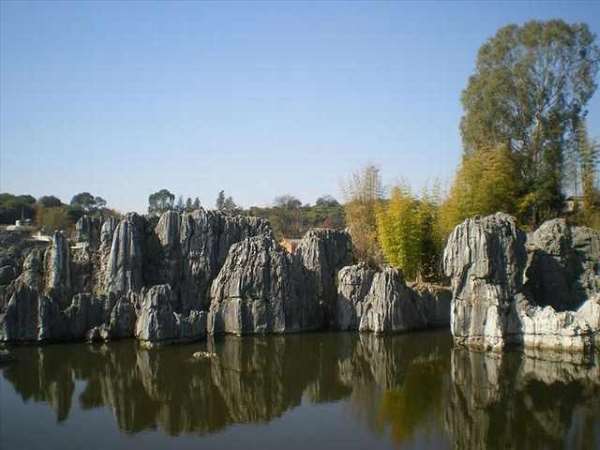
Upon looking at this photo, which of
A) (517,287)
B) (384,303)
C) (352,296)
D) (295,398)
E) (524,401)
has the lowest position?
(524,401)

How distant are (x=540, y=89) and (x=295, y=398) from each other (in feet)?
65.1

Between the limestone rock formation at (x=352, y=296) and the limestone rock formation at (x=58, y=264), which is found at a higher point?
the limestone rock formation at (x=58, y=264)

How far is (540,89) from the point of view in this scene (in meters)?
26.5

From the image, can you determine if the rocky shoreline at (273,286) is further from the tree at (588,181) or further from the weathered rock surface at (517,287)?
the tree at (588,181)

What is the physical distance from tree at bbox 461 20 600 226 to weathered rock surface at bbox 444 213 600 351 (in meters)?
6.33

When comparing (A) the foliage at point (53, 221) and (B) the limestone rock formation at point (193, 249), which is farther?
(A) the foliage at point (53, 221)

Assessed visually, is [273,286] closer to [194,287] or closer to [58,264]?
[194,287]

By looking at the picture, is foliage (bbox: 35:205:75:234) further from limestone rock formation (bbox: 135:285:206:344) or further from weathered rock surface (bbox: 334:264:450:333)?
weathered rock surface (bbox: 334:264:450:333)

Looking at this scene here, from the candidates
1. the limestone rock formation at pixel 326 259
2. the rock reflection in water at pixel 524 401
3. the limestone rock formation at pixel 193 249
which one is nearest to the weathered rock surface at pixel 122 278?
the limestone rock formation at pixel 193 249

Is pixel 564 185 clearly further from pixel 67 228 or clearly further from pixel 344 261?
pixel 67 228

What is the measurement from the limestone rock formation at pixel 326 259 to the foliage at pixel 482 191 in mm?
4159

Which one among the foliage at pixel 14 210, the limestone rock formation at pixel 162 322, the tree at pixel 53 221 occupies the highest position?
the foliage at pixel 14 210

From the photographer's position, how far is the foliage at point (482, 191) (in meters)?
23.4

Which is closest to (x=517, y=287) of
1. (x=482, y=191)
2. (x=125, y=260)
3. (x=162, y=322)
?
(x=482, y=191)
